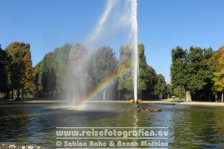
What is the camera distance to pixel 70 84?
7950 centimetres

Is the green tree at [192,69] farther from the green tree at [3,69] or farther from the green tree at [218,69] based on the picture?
the green tree at [3,69]

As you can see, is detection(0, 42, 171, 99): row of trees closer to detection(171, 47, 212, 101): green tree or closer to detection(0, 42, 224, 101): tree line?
detection(0, 42, 224, 101): tree line

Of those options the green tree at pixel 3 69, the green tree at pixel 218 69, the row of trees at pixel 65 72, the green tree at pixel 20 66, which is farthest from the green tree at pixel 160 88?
the green tree at pixel 3 69

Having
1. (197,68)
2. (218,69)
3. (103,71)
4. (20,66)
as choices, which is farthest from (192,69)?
(20,66)

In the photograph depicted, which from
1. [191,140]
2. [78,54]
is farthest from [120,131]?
[78,54]

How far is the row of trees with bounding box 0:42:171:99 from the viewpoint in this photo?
85.9m

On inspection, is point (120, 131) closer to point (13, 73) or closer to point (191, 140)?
point (191, 140)

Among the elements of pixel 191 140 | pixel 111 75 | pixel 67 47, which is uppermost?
pixel 67 47

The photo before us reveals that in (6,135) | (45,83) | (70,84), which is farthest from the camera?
→ (45,83)

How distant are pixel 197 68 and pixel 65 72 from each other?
36.2 meters

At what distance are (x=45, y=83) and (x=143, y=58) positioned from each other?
3132cm

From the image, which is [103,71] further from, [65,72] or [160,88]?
A: [160,88]

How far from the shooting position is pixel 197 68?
93.4 m

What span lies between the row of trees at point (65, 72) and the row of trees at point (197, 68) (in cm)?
1063
